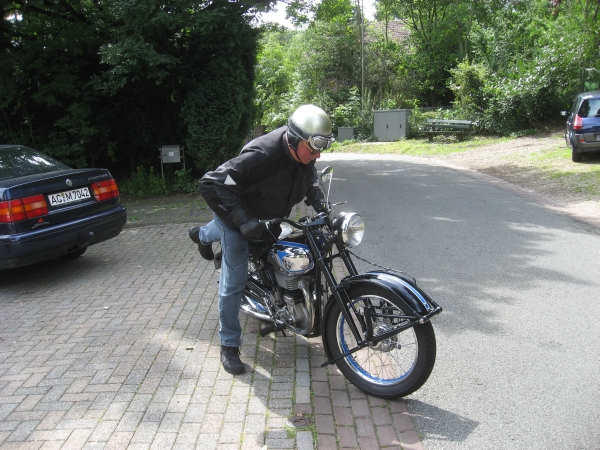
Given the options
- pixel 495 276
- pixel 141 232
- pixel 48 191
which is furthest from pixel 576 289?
pixel 141 232

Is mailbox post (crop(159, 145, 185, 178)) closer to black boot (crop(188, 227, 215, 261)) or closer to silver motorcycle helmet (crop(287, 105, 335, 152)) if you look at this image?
black boot (crop(188, 227, 215, 261))

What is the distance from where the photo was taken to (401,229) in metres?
8.27

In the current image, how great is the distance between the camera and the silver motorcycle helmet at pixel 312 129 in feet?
11.3

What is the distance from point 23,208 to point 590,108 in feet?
43.8

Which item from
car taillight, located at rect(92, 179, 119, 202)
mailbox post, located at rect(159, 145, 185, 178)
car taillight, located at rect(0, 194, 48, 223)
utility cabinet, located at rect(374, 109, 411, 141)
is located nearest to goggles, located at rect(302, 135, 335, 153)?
car taillight, located at rect(0, 194, 48, 223)

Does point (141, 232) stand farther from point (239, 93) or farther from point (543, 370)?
point (543, 370)

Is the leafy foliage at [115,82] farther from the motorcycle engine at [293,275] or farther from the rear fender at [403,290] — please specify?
the rear fender at [403,290]

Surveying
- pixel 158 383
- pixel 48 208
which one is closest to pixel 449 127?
pixel 48 208

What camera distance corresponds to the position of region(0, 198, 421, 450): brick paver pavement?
317 cm

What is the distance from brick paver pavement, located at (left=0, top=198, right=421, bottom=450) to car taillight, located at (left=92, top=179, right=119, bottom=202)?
1.23 meters

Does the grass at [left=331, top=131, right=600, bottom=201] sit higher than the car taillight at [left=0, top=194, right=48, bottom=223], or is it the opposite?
the car taillight at [left=0, top=194, right=48, bottom=223]

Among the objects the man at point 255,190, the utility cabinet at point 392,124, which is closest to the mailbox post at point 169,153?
the man at point 255,190

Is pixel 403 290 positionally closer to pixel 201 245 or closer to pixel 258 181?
pixel 258 181

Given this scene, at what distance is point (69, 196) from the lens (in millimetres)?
6133
